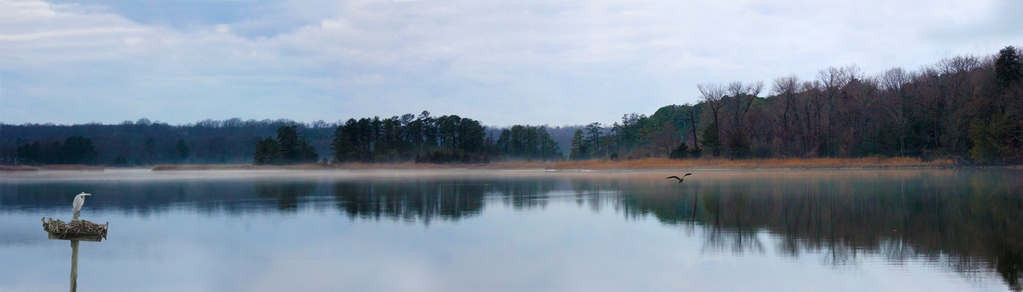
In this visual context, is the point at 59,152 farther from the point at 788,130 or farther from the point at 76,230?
the point at 76,230

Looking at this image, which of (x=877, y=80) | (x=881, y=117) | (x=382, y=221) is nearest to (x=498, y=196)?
(x=382, y=221)

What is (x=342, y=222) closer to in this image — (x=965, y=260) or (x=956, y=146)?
(x=965, y=260)

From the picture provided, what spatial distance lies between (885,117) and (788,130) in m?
8.99

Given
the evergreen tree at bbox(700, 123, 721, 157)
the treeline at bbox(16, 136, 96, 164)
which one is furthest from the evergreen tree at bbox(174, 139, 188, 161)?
the evergreen tree at bbox(700, 123, 721, 157)

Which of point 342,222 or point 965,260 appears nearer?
point 965,260

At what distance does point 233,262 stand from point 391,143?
260 ft

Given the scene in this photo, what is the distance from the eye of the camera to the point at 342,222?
50.3ft

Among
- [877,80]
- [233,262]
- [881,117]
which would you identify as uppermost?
[877,80]

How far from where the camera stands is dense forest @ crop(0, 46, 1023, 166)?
4575 cm

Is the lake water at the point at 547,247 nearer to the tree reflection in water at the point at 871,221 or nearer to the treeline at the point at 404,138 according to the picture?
the tree reflection in water at the point at 871,221

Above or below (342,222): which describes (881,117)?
above

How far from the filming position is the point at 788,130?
204 feet

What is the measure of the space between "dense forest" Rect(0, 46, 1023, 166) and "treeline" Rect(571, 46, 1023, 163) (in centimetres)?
10

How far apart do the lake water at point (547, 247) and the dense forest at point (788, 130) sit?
110 ft
